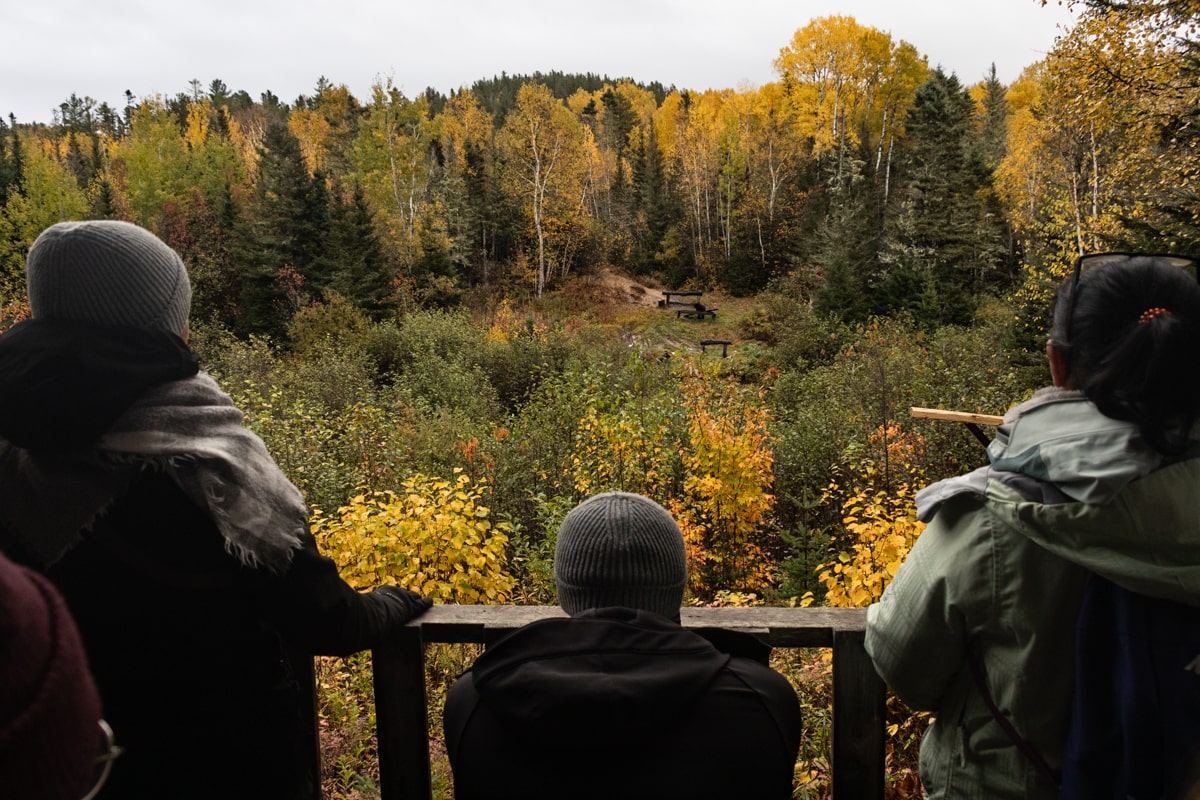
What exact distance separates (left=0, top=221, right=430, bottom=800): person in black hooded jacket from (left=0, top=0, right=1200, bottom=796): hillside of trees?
213 centimetres

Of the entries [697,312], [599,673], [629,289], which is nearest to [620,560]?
[599,673]

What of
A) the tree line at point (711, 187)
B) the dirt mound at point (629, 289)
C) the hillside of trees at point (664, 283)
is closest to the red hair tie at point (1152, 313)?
the hillside of trees at point (664, 283)

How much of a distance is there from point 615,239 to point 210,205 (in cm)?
1869

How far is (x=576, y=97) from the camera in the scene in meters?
67.1

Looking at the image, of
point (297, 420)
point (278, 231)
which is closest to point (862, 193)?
point (278, 231)

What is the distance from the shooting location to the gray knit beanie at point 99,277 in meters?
1.30

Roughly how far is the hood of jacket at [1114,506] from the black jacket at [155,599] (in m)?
1.33

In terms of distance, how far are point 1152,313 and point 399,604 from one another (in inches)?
64.2

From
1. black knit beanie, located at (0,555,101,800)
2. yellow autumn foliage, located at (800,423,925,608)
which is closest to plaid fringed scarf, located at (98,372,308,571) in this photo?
black knit beanie, located at (0,555,101,800)

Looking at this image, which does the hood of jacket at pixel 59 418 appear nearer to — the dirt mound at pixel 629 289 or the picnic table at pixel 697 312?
the picnic table at pixel 697 312

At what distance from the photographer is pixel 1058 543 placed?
1.24 m

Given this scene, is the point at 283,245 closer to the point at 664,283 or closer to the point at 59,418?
the point at 664,283

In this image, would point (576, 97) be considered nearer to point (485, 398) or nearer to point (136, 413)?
point (485, 398)

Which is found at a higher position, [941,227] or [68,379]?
[941,227]
